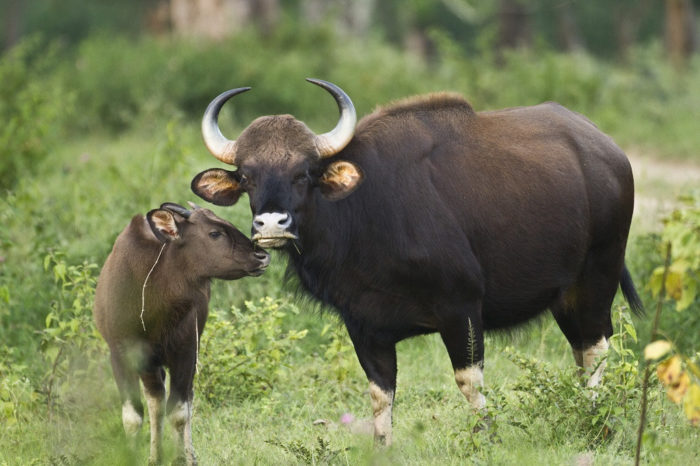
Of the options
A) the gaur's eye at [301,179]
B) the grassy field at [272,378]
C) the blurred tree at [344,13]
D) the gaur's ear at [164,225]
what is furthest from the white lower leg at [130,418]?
the blurred tree at [344,13]

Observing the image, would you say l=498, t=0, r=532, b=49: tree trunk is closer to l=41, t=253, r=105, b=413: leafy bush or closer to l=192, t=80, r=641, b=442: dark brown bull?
l=192, t=80, r=641, b=442: dark brown bull

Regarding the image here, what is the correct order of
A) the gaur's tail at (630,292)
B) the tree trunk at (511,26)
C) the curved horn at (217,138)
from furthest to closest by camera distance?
the tree trunk at (511,26) < the gaur's tail at (630,292) < the curved horn at (217,138)

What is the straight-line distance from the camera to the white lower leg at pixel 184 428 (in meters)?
5.76

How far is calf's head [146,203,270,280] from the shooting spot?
5.61 m

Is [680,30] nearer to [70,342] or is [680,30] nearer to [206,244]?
[70,342]

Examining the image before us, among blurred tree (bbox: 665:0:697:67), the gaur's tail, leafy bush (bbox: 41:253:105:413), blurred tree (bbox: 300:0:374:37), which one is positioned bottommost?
blurred tree (bbox: 300:0:374:37)

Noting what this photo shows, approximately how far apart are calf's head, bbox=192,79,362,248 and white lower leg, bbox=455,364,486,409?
1.12 m

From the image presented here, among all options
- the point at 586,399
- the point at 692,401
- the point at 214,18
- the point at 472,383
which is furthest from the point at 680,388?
the point at 214,18

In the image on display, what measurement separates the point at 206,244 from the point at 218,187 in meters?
0.33

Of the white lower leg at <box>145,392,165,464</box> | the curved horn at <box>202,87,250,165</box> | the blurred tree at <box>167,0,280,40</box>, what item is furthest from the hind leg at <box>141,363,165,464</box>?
the blurred tree at <box>167,0,280,40</box>

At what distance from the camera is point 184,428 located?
5.82 metres

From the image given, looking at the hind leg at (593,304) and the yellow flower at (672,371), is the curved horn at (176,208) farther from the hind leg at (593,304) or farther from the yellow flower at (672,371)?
the yellow flower at (672,371)

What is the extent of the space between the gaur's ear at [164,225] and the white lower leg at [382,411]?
1.32 meters

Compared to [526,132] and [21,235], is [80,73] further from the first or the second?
[526,132]
